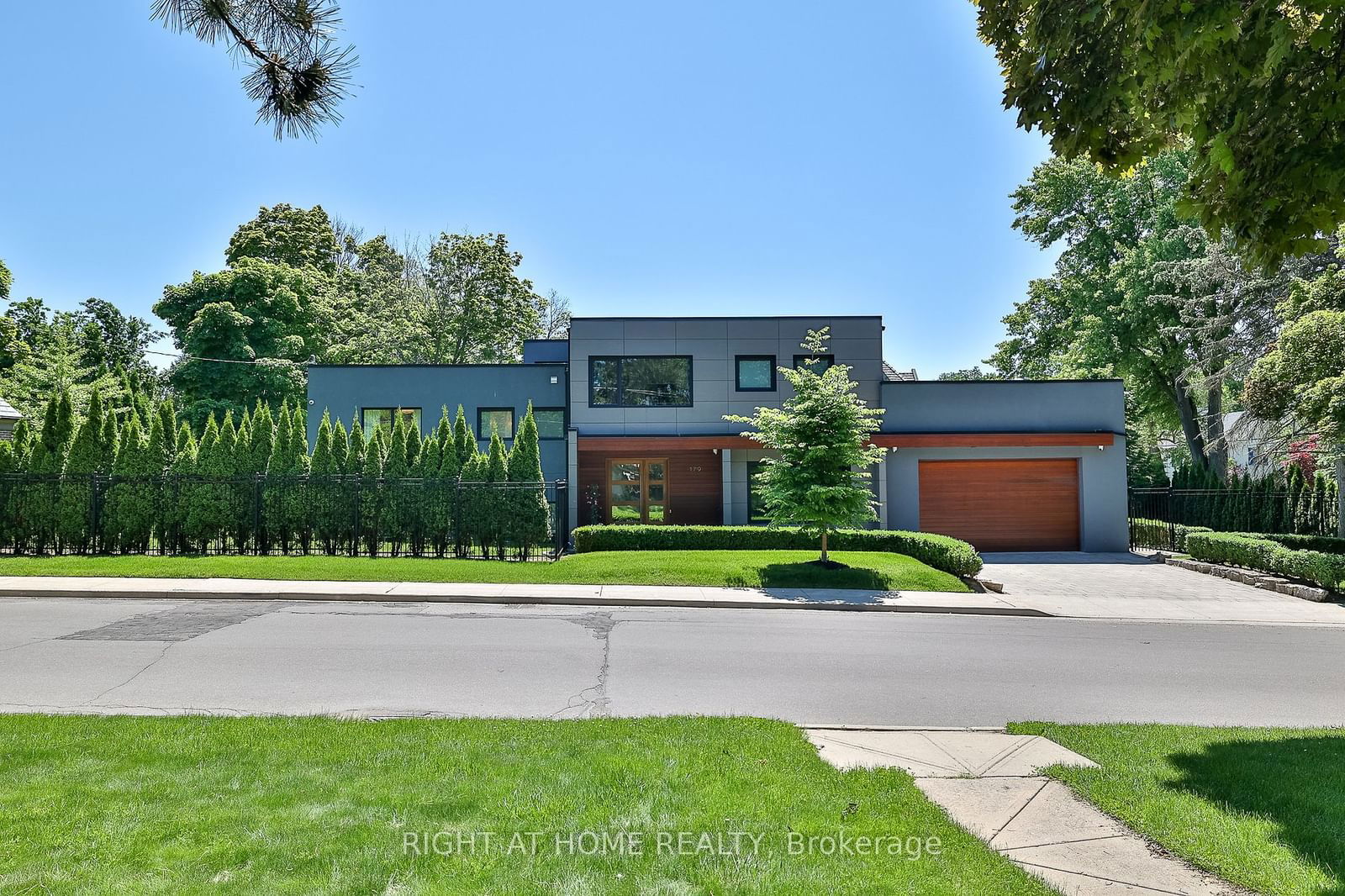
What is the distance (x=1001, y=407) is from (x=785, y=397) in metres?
6.58

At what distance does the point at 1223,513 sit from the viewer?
83.6 ft

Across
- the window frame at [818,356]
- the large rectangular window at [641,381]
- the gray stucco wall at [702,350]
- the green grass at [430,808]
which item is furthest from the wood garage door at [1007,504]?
the green grass at [430,808]

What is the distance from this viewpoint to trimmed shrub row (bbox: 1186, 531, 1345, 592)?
15.7 metres

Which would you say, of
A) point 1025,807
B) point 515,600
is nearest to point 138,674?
point 515,600

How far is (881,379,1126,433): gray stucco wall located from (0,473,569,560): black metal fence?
36.7 feet

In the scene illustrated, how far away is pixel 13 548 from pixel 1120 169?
24041 millimetres

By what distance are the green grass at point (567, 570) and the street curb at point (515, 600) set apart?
1774mm

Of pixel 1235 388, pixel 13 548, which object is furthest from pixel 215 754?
pixel 1235 388

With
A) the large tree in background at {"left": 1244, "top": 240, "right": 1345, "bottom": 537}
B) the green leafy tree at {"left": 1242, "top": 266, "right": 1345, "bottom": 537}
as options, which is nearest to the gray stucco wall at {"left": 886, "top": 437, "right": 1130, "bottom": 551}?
the large tree in background at {"left": 1244, "top": 240, "right": 1345, "bottom": 537}

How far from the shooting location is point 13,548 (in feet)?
62.7

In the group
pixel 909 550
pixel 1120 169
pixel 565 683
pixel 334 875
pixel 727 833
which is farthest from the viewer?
pixel 909 550

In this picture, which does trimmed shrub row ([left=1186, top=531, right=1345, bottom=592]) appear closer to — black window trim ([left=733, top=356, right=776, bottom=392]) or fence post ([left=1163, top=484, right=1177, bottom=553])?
fence post ([left=1163, top=484, right=1177, bottom=553])

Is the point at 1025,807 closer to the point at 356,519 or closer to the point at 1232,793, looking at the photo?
the point at 1232,793

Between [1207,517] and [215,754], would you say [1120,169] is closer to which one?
[215,754]
